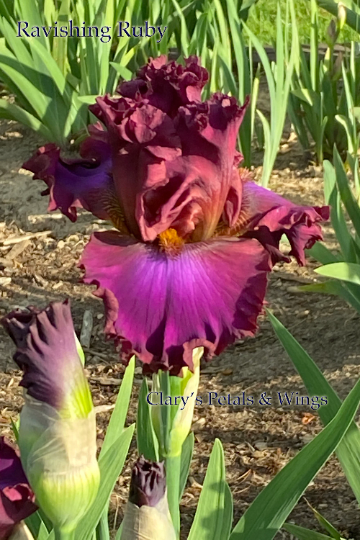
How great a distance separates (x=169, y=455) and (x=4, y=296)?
135cm

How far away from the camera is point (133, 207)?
692 mm

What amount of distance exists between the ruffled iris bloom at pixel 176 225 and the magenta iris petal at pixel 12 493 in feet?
0.39

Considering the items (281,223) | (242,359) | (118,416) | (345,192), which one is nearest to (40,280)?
(242,359)

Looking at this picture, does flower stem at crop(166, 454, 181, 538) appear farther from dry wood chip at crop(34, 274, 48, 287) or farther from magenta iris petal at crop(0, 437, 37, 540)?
dry wood chip at crop(34, 274, 48, 287)

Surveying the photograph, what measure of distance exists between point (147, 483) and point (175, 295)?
0.50ft

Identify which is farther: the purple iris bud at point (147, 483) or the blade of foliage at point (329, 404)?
the blade of foliage at point (329, 404)

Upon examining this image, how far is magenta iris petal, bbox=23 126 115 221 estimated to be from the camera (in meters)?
0.74

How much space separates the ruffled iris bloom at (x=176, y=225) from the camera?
0.64 metres

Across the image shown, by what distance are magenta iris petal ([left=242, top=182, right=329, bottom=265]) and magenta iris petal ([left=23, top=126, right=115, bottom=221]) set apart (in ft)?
0.44

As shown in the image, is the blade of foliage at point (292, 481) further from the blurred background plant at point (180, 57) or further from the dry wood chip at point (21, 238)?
the dry wood chip at point (21, 238)

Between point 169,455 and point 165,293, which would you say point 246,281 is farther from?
point 169,455

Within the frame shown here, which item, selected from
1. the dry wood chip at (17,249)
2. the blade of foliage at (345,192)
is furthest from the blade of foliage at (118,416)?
the dry wood chip at (17,249)

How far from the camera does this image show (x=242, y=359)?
5.87ft

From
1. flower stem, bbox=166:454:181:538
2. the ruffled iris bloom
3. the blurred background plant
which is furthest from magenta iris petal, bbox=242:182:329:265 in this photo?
the blurred background plant
